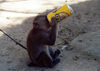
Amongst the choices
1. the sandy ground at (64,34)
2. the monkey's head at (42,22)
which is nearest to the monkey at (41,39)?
the monkey's head at (42,22)

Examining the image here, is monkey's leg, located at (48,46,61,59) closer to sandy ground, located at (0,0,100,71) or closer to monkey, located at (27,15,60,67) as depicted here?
sandy ground, located at (0,0,100,71)

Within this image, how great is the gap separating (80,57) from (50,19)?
1552 millimetres

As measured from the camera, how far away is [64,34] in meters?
5.98

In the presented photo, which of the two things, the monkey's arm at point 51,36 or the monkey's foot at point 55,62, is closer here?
the monkey's arm at point 51,36

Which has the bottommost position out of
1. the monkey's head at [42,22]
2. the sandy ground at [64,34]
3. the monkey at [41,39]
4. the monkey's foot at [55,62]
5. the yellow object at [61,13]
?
the sandy ground at [64,34]

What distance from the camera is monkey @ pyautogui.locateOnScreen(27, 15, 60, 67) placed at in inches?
153

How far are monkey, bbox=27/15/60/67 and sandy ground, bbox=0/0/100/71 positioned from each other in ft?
0.84

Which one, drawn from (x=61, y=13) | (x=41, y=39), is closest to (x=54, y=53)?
(x=41, y=39)

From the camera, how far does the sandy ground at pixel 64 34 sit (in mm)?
4336

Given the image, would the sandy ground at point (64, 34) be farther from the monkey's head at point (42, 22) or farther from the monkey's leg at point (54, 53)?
the monkey's head at point (42, 22)

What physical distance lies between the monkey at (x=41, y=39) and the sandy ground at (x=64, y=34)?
26cm

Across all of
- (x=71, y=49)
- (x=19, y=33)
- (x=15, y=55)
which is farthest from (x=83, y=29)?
(x=15, y=55)

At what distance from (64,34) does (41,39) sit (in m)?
2.17

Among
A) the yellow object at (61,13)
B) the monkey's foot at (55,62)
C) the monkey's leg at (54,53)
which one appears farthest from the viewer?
the monkey's leg at (54,53)
